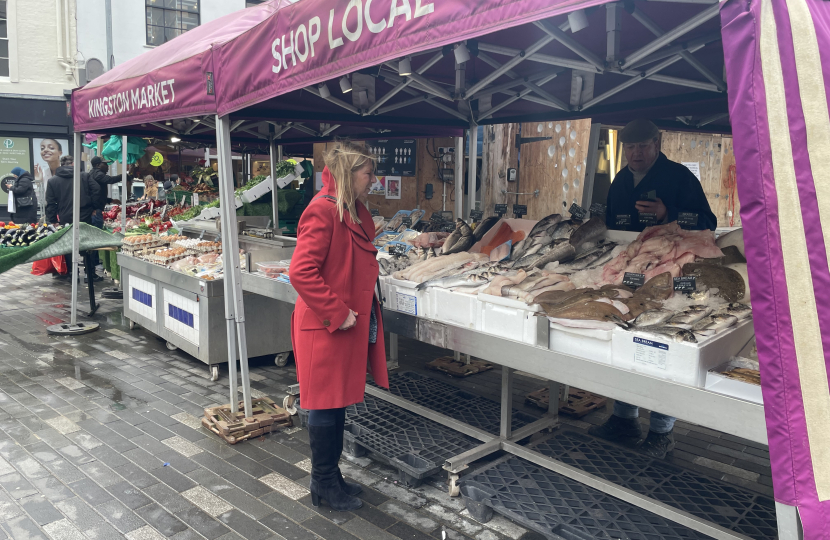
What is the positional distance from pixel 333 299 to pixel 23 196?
12.5 m

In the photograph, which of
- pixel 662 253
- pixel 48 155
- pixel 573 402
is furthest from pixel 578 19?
pixel 48 155

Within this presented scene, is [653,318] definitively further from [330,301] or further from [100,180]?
[100,180]

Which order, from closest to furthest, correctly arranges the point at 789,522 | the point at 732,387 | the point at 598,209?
the point at 789,522
the point at 732,387
the point at 598,209

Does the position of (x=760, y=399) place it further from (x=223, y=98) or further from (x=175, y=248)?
(x=175, y=248)

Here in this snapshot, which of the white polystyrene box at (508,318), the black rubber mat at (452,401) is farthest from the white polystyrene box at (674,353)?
the black rubber mat at (452,401)

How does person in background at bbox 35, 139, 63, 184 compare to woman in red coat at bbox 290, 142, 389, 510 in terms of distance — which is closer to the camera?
woman in red coat at bbox 290, 142, 389, 510

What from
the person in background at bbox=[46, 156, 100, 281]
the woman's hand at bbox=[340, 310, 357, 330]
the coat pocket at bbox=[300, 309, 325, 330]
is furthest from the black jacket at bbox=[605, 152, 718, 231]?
the person in background at bbox=[46, 156, 100, 281]

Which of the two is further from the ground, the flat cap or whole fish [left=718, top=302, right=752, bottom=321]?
the flat cap

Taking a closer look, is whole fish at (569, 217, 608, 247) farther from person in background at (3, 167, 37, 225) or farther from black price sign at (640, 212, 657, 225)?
person in background at (3, 167, 37, 225)

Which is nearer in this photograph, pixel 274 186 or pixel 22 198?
pixel 274 186

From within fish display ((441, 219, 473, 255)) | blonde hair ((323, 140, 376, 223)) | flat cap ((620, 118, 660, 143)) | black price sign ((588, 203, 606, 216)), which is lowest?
fish display ((441, 219, 473, 255))

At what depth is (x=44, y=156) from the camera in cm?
1812

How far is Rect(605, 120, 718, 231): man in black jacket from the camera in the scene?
419 cm

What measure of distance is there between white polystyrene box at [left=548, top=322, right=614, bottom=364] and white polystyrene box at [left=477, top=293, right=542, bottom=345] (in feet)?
0.37
